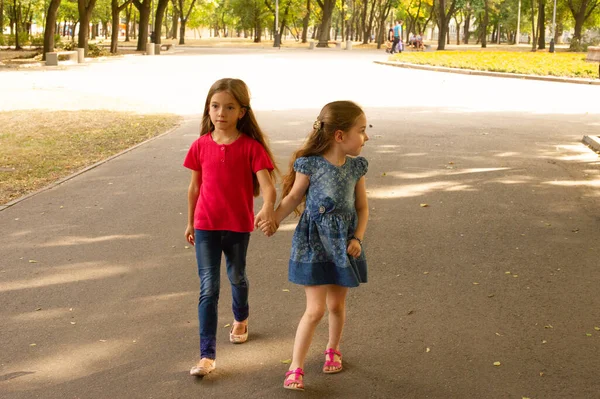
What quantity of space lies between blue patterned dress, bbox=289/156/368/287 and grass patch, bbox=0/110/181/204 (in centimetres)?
612

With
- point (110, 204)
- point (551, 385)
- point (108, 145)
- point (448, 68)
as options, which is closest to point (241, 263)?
point (551, 385)

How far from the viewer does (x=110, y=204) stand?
8.91 m

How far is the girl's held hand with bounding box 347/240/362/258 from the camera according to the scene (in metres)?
4.03

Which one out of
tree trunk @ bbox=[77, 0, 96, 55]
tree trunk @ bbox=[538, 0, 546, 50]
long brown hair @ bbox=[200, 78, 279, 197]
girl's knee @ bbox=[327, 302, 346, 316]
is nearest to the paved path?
girl's knee @ bbox=[327, 302, 346, 316]

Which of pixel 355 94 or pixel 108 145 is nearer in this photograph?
pixel 108 145

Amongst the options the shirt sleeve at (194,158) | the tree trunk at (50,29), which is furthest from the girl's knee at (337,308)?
the tree trunk at (50,29)

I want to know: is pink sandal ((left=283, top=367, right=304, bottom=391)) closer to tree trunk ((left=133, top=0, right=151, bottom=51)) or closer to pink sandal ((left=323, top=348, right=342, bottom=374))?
pink sandal ((left=323, top=348, right=342, bottom=374))

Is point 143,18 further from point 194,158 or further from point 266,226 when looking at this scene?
point 266,226

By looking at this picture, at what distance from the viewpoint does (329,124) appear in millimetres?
4070

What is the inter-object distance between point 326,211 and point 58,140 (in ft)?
35.0

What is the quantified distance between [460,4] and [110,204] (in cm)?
6127

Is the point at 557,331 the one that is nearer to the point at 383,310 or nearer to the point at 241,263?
the point at 383,310

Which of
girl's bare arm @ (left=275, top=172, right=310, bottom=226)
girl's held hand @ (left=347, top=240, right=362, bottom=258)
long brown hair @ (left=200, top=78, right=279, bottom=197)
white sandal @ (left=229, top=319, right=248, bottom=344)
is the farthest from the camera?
white sandal @ (left=229, top=319, right=248, bottom=344)

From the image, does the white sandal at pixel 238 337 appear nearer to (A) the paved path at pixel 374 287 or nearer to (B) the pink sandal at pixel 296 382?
(A) the paved path at pixel 374 287
